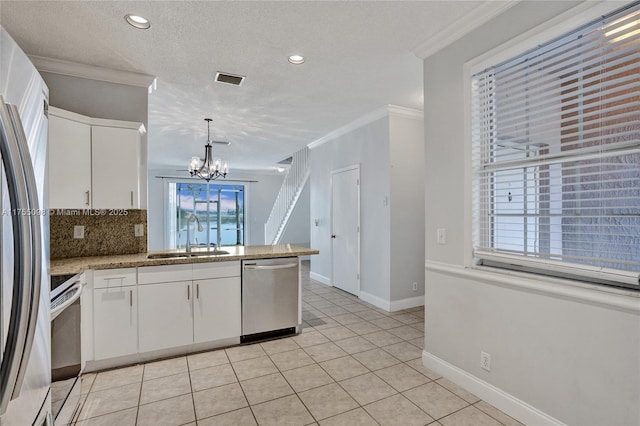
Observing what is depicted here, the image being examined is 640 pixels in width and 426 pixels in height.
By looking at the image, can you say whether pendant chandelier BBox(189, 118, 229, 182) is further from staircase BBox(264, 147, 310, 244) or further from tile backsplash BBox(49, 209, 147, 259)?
staircase BBox(264, 147, 310, 244)

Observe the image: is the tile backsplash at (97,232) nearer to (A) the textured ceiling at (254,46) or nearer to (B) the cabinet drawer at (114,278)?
(B) the cabinet drawer at (114,278)

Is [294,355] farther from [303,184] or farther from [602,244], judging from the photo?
[303,184]

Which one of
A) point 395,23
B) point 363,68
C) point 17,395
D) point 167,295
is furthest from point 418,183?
point 17,395

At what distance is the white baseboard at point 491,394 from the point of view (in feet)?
6.31

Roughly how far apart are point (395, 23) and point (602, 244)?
195 cm

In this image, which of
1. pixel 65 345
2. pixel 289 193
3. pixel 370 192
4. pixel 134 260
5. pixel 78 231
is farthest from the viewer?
pixel 289 193

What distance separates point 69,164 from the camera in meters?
2.68

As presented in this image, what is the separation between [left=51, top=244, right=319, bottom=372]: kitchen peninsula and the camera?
8.80 feet

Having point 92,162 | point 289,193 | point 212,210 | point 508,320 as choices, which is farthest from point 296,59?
point 212,210

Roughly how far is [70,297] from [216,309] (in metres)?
1.21

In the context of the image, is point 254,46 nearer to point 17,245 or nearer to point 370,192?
point 17,245

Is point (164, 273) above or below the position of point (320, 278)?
above

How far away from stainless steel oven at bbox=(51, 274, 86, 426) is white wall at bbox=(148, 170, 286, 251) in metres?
7.31

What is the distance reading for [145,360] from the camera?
113 inches
